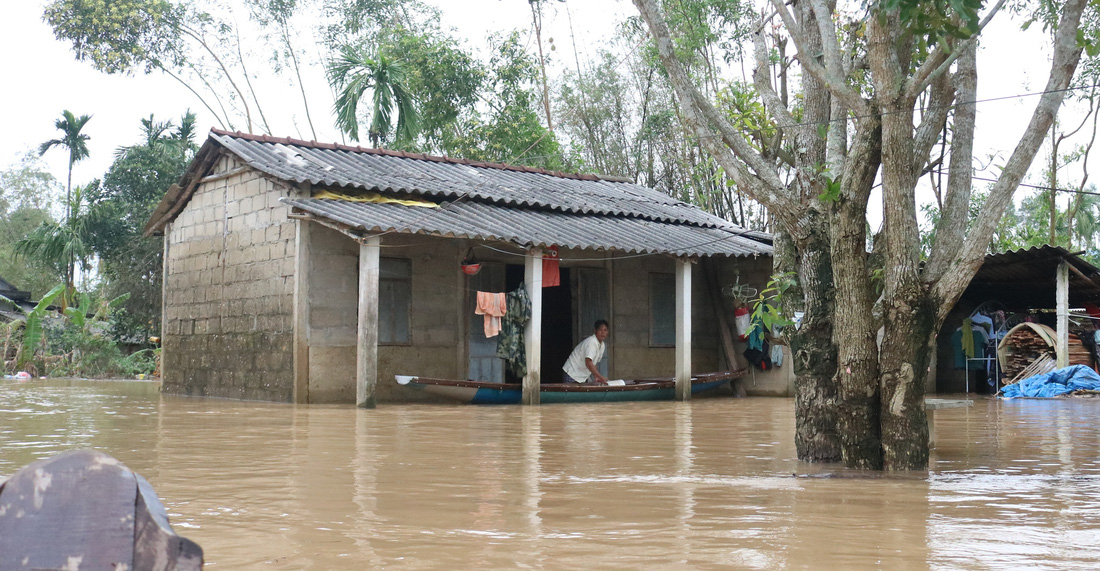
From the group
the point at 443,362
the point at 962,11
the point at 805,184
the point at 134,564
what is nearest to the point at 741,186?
the point at 805,184

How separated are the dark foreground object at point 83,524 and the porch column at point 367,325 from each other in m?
10.2

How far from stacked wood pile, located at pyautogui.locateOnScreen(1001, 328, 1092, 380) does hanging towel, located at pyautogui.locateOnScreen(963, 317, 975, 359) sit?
1.75 ft

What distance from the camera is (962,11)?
12.8ft

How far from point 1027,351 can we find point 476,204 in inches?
394

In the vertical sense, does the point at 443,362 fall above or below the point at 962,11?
below

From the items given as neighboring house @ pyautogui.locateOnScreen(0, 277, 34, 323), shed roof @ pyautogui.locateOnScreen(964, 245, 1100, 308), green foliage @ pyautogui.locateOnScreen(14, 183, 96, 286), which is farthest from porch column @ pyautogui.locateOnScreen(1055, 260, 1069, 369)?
neighboring house @ pyautogui.locateOnScreen(0, 277, 34, 323)

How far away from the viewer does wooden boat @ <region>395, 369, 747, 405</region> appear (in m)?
12.5

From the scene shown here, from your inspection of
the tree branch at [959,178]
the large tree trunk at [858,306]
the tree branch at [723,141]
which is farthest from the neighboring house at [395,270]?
the tree branch at [959,178]

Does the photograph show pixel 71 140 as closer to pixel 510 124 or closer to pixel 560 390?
pixel 510 124

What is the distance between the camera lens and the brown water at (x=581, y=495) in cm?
334

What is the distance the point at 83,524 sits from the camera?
135 cm

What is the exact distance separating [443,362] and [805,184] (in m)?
8.45

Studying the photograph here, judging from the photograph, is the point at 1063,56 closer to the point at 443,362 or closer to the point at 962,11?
the point at 962,11

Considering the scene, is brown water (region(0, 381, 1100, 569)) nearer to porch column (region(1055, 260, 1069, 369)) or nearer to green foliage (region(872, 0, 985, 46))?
green foliage (region(872, 0, 985, 46))
